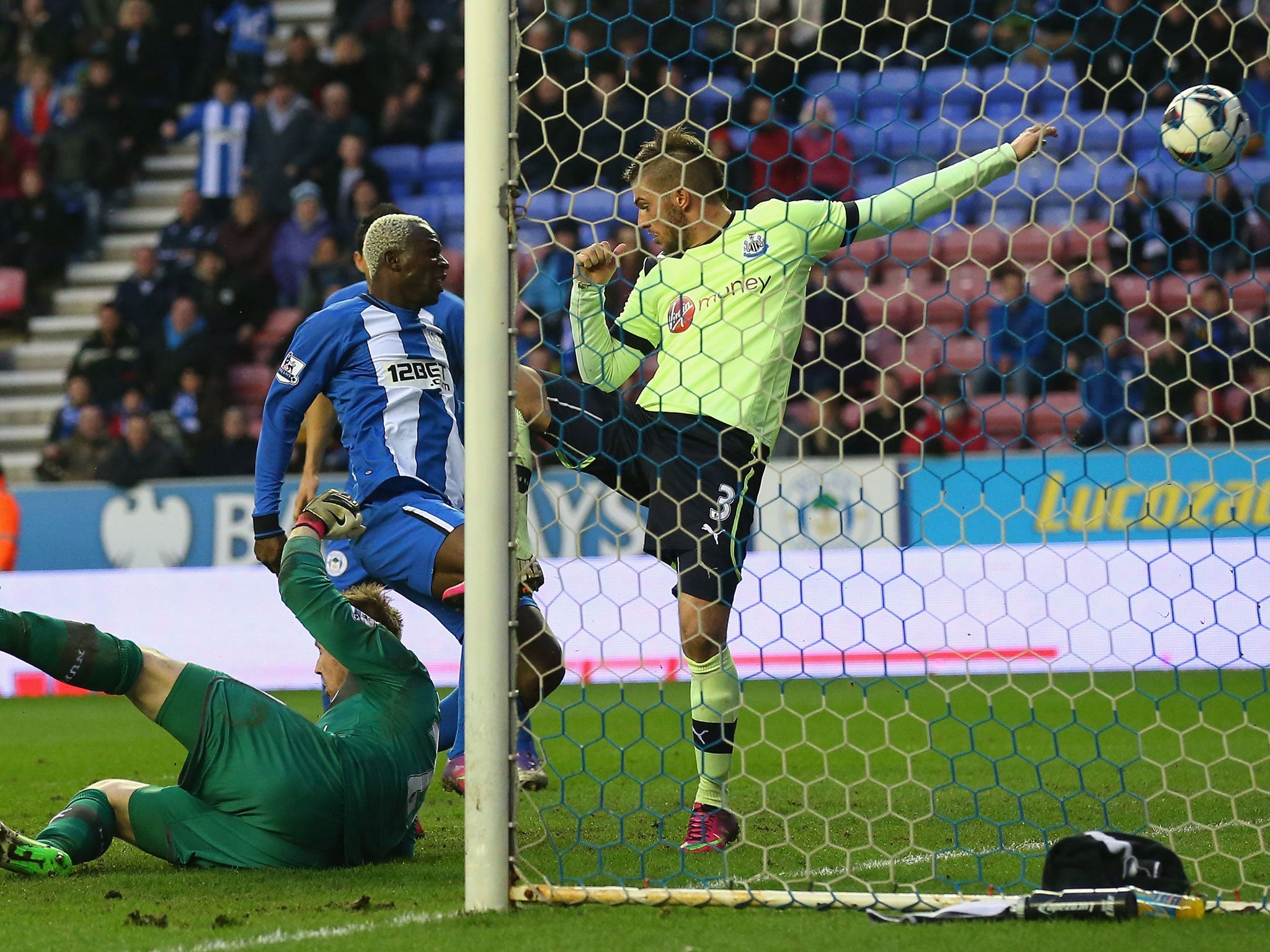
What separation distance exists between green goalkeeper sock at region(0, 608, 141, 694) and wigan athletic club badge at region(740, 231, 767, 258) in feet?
6.46

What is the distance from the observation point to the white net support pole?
3346 mm

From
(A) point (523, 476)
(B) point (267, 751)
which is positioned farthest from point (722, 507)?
(B) point (267, 751)

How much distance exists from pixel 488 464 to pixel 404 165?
1133 centimetres

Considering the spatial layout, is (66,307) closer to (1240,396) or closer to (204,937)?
(1240,396)

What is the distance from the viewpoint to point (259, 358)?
13492 mm

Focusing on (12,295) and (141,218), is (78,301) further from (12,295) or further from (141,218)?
(141,218)

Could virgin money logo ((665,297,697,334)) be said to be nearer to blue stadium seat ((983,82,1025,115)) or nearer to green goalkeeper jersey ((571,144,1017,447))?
green goalkeeper jersey ((571,144,1017,447))

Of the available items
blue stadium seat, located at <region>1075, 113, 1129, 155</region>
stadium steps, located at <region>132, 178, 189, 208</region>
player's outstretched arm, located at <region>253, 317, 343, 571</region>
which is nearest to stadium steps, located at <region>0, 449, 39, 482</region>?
stadium steps, located at <region>132, 178, 189, 208</region>

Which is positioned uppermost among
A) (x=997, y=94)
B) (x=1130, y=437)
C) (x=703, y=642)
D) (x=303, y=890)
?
(x=997, y=94)

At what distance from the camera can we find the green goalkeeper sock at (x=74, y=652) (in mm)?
→ 3742

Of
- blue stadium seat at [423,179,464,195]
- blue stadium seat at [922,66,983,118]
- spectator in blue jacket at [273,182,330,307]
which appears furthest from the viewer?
blue stadium seat at [423,179,464,195]

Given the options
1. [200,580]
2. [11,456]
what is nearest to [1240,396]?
[200,580]

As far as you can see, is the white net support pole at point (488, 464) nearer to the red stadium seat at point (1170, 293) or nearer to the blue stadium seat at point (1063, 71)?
the red stadium seat at point (1170, 293)

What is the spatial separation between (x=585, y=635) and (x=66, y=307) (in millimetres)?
8370
